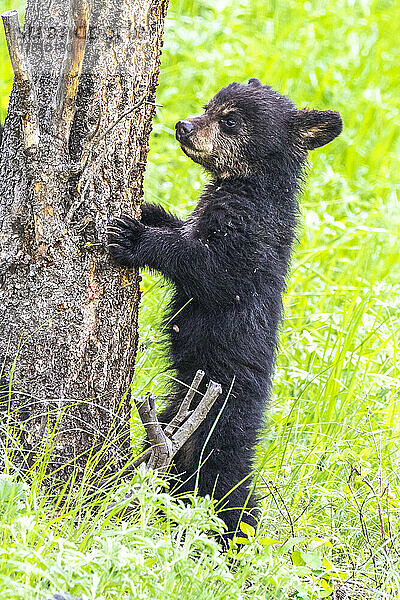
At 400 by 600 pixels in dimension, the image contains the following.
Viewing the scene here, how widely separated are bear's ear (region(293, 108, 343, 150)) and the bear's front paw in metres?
1.09

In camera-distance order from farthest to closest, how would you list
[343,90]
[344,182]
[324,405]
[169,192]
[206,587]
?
[343,90] → [344,182] → [169,192] → [324,405] → [206,587]

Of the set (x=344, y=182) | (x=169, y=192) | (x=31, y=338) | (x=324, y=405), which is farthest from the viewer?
(x=344, y=182)

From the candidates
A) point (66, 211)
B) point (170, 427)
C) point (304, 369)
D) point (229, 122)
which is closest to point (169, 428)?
point (170, 427)

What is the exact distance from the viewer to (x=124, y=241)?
3.23 m

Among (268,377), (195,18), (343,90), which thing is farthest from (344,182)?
(268,377)

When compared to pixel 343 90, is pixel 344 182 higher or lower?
lower

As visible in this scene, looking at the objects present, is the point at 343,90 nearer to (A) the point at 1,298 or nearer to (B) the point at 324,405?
(B) the point at 324,405

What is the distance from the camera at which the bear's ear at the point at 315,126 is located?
151 inches

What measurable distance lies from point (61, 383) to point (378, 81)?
20.1 ft

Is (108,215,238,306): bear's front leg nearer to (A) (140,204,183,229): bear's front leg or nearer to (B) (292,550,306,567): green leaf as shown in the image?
(A) (140,204,183,229): bear's front leg

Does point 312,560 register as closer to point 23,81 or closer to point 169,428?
point 169,428

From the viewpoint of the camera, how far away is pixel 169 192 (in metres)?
6.15

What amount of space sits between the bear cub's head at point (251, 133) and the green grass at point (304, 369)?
60 centimetres

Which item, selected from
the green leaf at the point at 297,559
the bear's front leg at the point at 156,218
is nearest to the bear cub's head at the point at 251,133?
the bear's front leg at the point at 156,218
